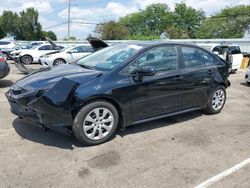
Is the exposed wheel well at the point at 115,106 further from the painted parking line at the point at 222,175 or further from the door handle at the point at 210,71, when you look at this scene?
the door handle at the point at 210,71

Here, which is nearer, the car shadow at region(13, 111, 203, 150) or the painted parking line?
the painted parking line

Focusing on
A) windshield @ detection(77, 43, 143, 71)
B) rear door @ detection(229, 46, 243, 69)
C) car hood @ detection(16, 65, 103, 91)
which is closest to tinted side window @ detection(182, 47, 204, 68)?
windshield @ detection(77, 43, 143, 71)

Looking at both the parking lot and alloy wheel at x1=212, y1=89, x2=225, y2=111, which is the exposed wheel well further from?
alloy wheel at x1=212, y1=89, x2=225, y2=111

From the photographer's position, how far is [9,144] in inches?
185

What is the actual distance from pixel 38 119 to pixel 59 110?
1.34ft

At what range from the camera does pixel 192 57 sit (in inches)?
239

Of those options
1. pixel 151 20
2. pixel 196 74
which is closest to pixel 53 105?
pixel 196 74

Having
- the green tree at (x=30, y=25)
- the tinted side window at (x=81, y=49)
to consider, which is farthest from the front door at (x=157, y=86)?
the green tree at (x=30, y=25)

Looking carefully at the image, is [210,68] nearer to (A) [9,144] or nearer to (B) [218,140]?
(B) [218,140]

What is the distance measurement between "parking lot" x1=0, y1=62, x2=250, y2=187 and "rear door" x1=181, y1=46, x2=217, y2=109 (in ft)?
1.58

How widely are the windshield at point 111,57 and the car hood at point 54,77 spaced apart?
27 cm

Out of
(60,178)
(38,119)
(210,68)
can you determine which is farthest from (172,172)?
(210,68)

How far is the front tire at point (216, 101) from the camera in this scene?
651 centimetres

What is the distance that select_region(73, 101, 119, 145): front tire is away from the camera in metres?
4.55
